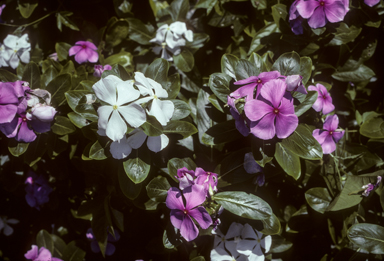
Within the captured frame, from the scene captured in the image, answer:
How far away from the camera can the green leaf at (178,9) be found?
183 centimetres

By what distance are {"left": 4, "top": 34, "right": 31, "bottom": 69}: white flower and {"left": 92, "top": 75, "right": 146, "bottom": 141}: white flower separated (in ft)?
3.55

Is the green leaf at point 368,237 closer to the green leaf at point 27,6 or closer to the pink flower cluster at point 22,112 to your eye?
the pink flower cluster at point 22,112

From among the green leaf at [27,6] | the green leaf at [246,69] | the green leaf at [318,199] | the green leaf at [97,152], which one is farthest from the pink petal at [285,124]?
the green leaf at [27,6]

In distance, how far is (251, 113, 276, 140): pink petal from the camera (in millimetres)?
1093

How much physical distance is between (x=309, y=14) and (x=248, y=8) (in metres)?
0.60

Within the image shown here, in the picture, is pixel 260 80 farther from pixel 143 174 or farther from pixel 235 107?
pixel 143 174

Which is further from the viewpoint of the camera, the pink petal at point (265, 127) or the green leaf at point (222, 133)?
the green leaf at point (222, 133)

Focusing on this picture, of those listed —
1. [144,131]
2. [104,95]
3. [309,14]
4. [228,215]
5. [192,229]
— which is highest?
[309,14]

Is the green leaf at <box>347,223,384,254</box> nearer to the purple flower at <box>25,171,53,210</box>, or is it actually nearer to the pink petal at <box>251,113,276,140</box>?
the pink petal at <box>251,113,276,140</box>

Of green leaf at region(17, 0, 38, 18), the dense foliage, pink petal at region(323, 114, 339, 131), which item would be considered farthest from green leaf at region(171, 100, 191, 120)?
green leaf at region(17, 0, 38, 18)

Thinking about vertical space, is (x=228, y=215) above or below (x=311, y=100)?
below

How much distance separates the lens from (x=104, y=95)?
1093mm

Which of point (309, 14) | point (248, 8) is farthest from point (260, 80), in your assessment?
point (248, 8)

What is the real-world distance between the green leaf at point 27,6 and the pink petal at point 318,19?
5.37 ft
